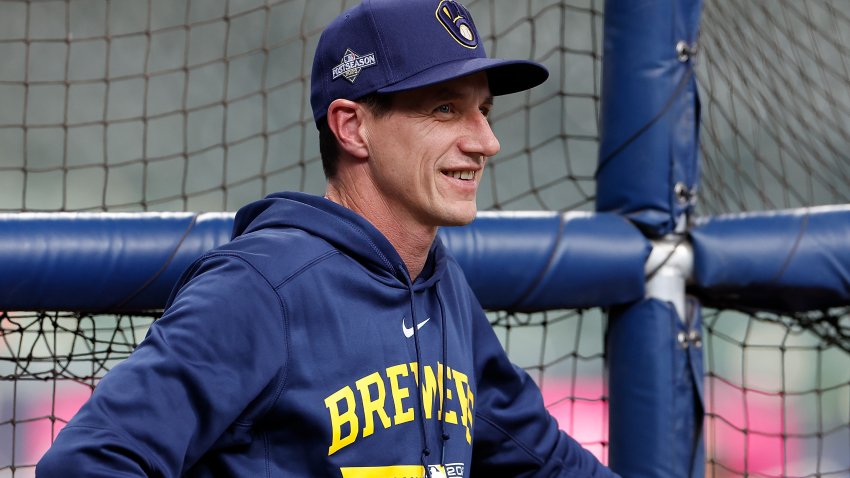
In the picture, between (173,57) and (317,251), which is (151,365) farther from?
(173,57)

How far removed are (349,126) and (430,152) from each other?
0.10 meters

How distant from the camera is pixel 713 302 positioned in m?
1.93

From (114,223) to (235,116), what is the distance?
5719 mm

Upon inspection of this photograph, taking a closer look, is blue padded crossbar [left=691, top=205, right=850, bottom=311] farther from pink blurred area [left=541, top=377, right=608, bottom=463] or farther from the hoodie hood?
pink blurred area [left=541, top=377, right=608, bottom=463]

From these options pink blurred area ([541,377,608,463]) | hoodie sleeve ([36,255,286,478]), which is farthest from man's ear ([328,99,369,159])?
pink blurred area ([541,377,608,463])

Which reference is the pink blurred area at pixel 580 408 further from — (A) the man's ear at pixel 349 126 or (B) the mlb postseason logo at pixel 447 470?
(A) the man's ear at pixel 349 126

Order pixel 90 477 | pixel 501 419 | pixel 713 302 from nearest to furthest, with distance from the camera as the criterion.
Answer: pixel 90 477 < pixel 501 419 < pixel 713 302

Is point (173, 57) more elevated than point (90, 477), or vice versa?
point (173, 57)

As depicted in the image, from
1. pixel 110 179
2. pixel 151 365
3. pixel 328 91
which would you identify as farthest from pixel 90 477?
pixel 110 179

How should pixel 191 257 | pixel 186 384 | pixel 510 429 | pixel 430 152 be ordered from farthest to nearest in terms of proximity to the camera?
pixel 191 257 < pixel 510 429 < pixel 430 152 < pixel 186 384

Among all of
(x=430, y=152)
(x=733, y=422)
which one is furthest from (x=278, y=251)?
(x=733, y=422)

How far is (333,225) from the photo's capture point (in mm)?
1173

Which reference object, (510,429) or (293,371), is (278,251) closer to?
(293,371)

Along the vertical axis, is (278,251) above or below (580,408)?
above
